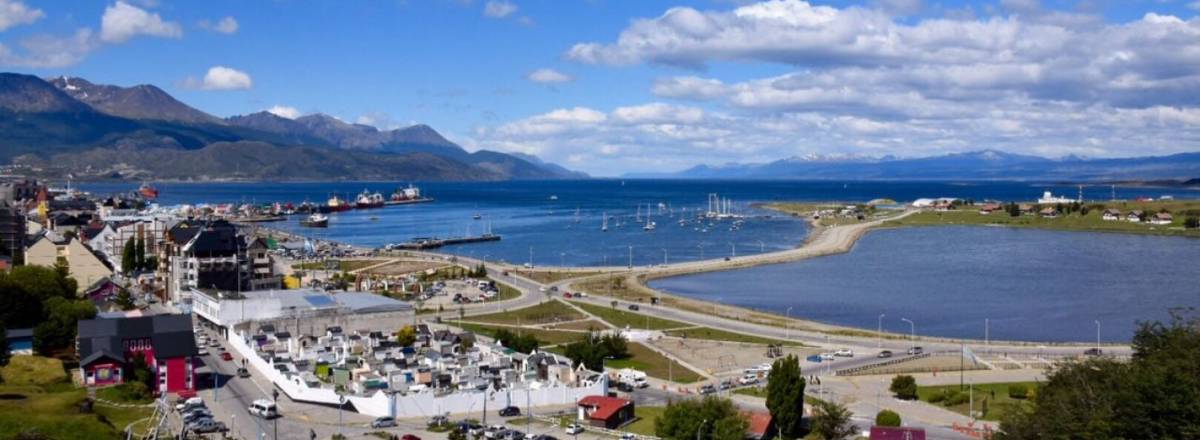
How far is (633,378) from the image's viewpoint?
28.3m

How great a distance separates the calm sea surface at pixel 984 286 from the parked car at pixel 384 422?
75.7 ft

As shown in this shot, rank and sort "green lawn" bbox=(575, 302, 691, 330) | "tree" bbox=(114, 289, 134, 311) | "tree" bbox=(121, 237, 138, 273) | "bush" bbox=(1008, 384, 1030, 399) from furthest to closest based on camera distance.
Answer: "tree" bbox=(121, 237, 138, 273)
"green lawn" bbox=(575, 302, 691, 330)
"tree" bbox=(114, 289, 134, 311)
"bush" bbox=(1008, 384, 1030, 399)

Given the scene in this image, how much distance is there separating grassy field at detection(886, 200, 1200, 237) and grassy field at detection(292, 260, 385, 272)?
5343 centimetres

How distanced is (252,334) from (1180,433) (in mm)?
24517

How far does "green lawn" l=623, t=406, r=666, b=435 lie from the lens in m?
23.0

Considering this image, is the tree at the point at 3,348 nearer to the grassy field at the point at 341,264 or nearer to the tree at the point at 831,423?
the tree at the point at 831,423

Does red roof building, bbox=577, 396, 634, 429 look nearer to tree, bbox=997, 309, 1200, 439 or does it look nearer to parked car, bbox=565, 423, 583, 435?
parked car, bbox=565, 423, 583, 435

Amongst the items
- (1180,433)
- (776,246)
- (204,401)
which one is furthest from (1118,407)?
(776,246)

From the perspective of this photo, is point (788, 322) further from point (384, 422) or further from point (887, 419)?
point (384, 422)

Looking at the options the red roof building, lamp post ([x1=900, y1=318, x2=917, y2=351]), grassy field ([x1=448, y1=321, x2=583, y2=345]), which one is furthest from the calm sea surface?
the red roof building

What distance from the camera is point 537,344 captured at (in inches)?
1246

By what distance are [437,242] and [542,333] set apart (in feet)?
149

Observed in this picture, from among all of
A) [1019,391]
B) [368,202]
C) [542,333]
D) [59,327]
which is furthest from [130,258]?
[368,202]

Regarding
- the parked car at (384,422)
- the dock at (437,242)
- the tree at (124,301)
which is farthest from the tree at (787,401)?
the dock at (437,242)
